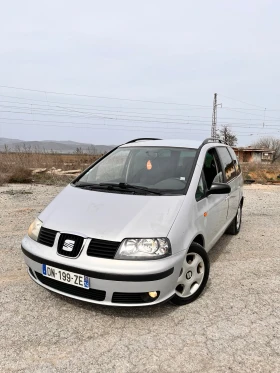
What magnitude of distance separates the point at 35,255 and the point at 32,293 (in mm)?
670

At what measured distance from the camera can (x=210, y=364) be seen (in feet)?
7.01

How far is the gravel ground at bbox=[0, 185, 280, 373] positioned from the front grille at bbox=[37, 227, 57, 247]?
2.15 ft

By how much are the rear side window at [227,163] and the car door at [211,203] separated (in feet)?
0.83

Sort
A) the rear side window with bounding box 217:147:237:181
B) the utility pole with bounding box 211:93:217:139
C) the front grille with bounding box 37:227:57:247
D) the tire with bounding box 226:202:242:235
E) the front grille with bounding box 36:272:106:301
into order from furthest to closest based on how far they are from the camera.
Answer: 1. the utility pole with bounding box 211:93:217:139
2. the tire with bounding box 226:202:242:235
3. the rear side window with bounding box 217:147:237:181
4. the front grille with bounding box 37:227:57:247
5. the front grille with bounding box 36:272:106:301

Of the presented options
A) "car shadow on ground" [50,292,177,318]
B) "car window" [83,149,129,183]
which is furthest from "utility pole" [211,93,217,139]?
"car shadow on ground" [50,292,177,318]

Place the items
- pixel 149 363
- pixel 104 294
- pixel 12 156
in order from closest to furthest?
pixel 149 363 < pixel 104 294 < pixel 12 156

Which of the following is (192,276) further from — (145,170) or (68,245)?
(145,170)

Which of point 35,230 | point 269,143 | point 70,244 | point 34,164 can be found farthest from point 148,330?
point 269,143

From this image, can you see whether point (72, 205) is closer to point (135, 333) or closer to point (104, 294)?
point (104, 294)

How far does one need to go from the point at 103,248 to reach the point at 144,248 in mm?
342

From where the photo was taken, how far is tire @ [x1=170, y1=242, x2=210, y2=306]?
110 inches

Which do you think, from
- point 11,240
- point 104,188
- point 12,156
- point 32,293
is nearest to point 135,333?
point 32,293

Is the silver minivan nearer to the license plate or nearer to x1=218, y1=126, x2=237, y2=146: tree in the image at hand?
the license plate

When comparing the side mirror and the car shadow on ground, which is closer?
the car shadow on ground
